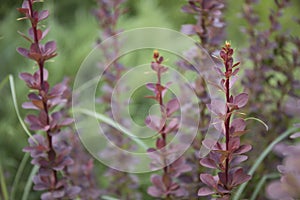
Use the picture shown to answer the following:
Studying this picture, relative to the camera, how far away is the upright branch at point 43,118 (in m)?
0.99

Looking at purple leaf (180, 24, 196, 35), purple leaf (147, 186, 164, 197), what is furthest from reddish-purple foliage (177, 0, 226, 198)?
purple leaf (147, 186, 164, 197)

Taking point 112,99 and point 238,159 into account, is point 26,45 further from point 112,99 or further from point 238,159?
point 238,159

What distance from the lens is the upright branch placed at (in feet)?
3.26

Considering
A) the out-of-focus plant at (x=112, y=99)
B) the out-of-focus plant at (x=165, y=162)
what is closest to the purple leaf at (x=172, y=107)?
the out-of-focus plant at (x=165, y=162)

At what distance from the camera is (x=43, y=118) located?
104 centimetres

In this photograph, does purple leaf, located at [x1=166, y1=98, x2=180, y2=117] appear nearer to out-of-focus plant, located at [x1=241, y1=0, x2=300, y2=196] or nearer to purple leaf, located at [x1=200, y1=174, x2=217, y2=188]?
purple leaf, located at [x1=200, y1=174, x2=217, y2=188]

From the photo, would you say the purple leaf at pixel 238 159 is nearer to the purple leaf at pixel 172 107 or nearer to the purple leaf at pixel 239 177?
the purple leaf at pixel 239 177

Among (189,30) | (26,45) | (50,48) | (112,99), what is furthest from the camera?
(26,45)

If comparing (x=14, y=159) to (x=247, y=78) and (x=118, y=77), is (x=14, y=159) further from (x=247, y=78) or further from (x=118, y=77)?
(x=247, y=78)

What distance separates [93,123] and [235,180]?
110 centimetres

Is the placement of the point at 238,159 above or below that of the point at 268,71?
below

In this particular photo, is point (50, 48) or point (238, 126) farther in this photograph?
point (50, 48)

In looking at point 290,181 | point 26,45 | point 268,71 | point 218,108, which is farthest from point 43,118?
point 26,45

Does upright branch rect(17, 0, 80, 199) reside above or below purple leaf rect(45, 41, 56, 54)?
below
